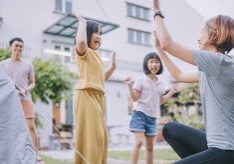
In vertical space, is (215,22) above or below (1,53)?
below

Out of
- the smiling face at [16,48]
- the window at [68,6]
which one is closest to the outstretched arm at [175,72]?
the smiling face at [16,48]

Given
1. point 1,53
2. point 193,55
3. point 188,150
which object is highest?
point 1,53

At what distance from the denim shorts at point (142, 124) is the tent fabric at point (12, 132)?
1.31 meters

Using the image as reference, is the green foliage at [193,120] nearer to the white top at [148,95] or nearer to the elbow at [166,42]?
the white top at [148,95]

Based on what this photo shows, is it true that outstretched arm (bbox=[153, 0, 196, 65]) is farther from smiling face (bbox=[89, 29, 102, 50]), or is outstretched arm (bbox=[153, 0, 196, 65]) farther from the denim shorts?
the denim shorts

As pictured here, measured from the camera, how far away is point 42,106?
40.5 ft

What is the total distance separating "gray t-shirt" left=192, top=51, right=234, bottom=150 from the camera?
174cm

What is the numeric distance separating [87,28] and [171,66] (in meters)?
1.03

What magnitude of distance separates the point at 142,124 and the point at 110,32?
10.9m

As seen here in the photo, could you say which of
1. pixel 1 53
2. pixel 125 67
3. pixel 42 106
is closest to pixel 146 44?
pixel 125 67

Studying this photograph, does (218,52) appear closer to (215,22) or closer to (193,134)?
(215,22)

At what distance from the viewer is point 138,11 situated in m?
15.8

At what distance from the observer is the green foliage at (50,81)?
368 inches

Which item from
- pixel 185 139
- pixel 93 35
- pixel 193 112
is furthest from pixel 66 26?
pixel 185 139
